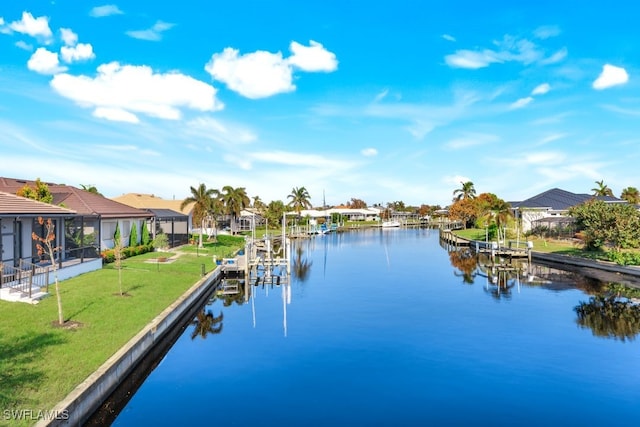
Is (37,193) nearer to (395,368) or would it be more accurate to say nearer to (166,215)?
(166,215)

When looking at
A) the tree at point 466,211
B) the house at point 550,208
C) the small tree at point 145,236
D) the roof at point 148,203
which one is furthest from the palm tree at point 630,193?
the small tree at point 145,236

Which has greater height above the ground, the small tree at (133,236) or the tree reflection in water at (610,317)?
the small tree at (133,236)

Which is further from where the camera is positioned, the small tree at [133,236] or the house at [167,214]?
the house at [167,214]

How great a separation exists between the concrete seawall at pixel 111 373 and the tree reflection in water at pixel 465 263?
90.1 feet

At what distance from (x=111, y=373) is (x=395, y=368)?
10.3m

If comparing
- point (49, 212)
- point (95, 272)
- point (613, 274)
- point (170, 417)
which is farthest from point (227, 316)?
point (613, 274)

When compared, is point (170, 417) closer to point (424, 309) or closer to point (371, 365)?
point (371, 365)

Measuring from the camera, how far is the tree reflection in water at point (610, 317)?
77.3 ft

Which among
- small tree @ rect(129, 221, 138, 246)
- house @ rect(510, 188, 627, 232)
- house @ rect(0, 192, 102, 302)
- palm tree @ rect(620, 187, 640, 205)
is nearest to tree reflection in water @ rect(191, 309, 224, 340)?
house @ rect(0, 192, 102, 302)

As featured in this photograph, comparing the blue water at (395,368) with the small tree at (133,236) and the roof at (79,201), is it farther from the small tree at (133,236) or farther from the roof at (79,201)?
the small tree at (133,236)

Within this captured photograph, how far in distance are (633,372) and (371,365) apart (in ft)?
32.8

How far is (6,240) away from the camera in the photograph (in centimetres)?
2523

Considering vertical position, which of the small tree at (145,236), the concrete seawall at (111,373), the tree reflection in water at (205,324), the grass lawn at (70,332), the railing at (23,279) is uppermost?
the small tree at (145,236)

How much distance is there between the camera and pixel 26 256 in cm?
2670
